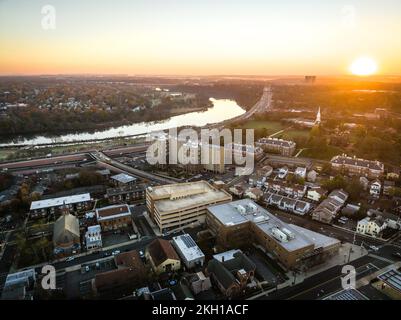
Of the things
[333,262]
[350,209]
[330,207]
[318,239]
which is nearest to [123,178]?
[318,239]

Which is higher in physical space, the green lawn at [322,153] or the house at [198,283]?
the green lawn at [322,153]

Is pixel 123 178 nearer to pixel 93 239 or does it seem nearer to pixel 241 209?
pixel 93 239

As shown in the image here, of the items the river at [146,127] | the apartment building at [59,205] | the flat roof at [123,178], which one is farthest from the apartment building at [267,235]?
the river at [146,127]

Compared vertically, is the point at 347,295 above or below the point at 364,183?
below

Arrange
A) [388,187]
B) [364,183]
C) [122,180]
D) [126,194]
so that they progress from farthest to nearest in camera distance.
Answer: [122,180]
[364,183]
[388,187]
[126,194]

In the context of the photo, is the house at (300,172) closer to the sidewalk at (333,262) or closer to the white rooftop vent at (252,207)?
the white rooftop vent at (252,207)

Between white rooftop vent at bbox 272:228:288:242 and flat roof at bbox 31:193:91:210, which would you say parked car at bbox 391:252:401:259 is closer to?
white rooftop vent at bbox 272:228:288:242

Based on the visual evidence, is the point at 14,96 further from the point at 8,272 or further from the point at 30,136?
the point at 8,272
